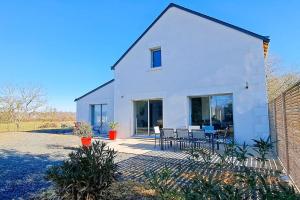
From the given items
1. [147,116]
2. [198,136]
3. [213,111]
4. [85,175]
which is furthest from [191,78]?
[85,175]

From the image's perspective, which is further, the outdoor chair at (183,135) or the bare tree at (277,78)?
the bare tree at (277,78)

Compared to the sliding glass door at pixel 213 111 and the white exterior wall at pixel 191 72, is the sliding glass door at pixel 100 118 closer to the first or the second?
the white exterior wall at pixel 191 72

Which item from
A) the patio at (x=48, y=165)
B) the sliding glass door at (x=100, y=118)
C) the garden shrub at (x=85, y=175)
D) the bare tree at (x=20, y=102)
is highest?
the bare tree at (x=20, y=102)

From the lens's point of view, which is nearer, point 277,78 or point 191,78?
point 191,78

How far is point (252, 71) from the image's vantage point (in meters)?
11.5

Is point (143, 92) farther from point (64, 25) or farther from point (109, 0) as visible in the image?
point (64, 25)

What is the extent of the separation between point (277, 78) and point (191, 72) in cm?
1788

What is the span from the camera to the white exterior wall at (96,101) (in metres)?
19.6

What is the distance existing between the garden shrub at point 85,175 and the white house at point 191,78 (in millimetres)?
9345

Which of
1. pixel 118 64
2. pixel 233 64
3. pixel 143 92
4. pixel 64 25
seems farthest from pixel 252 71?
pixel 64 25

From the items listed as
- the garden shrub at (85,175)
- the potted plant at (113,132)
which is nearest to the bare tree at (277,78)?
the potted plant at (113,132)

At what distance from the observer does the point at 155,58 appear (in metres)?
15.6

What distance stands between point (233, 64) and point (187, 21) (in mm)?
4448

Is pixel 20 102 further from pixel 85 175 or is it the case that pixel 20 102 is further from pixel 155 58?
pixel 85 175
